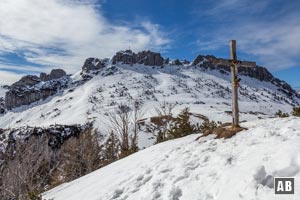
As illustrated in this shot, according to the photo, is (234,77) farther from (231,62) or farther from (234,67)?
(231,62)

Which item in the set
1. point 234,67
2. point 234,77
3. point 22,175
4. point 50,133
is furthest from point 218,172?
point 50,133

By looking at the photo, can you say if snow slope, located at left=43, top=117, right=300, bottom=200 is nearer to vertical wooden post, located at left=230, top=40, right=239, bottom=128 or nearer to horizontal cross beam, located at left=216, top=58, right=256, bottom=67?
vertical wooden post, located at left=230, top=40, right=239, bottom=128

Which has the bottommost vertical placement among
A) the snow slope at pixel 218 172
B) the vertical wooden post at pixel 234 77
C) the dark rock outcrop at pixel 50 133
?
the dark rock outcrop at pixel 50 133

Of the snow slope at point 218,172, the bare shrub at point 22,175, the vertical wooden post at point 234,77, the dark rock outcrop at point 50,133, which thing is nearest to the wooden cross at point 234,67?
the vertical wooden post at point 234,77

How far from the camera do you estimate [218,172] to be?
788cm

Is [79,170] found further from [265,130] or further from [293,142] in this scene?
[293,142]

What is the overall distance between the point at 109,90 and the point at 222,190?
7644 inches

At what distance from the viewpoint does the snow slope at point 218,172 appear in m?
6.57

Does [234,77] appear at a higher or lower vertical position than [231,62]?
lower

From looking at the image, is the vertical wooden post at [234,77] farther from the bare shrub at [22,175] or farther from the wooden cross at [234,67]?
the bare shrub at [22,175]

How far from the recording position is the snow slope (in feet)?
21.6

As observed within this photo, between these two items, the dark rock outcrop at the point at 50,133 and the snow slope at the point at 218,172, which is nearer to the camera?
the snow slope at the point at 218,172

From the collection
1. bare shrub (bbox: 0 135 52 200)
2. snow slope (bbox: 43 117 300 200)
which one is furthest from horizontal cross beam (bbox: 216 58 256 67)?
bare shrub (bbox: 0 135 52 200)

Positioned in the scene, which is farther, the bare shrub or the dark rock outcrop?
the dark rock outcrop
